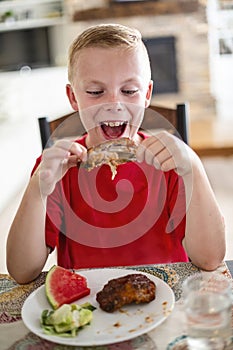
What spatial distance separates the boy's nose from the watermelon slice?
36 centimetres

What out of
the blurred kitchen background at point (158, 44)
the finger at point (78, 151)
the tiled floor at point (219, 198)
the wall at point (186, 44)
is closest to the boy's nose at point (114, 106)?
the finger at point (78, 151)

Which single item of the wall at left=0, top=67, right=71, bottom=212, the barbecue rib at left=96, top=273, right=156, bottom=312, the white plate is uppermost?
the barbecue rib at left=96, top=273, right=156, bottom=312

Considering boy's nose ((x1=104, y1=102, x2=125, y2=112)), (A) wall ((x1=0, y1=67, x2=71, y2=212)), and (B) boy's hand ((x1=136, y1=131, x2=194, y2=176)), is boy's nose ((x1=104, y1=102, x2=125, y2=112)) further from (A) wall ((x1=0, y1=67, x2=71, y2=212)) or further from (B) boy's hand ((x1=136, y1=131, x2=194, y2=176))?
(A) wall ((x1=0, y1=67, x2=71, y2=212))

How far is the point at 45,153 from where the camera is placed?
1095mm

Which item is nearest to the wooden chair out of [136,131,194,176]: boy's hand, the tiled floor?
[136,131,194,176]: boy's hand

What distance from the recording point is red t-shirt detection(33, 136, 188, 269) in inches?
50.3

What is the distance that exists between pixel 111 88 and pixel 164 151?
0.71ft

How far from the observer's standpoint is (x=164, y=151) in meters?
1.06

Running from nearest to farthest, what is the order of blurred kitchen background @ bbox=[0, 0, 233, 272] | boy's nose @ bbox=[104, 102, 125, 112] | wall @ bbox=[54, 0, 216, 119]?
boy's nose @ bbox=[104, 102, 125, 112]
blurred kitchen background @ bbox=[0, 0, 233, 272]
wall @ bbox=[54, 0, 216, 119]

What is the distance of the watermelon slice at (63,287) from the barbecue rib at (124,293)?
1.9 inches

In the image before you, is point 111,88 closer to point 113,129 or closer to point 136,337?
point 113,129

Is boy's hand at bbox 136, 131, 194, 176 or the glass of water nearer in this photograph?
the glass of water

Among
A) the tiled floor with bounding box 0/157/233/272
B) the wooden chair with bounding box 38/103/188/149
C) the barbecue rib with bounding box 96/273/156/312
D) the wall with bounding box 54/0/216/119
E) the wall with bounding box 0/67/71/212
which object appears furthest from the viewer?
the wall with bounding box 54/0/216/119

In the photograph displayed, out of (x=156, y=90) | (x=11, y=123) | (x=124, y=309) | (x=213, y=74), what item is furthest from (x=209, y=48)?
(x=124, y=309)
